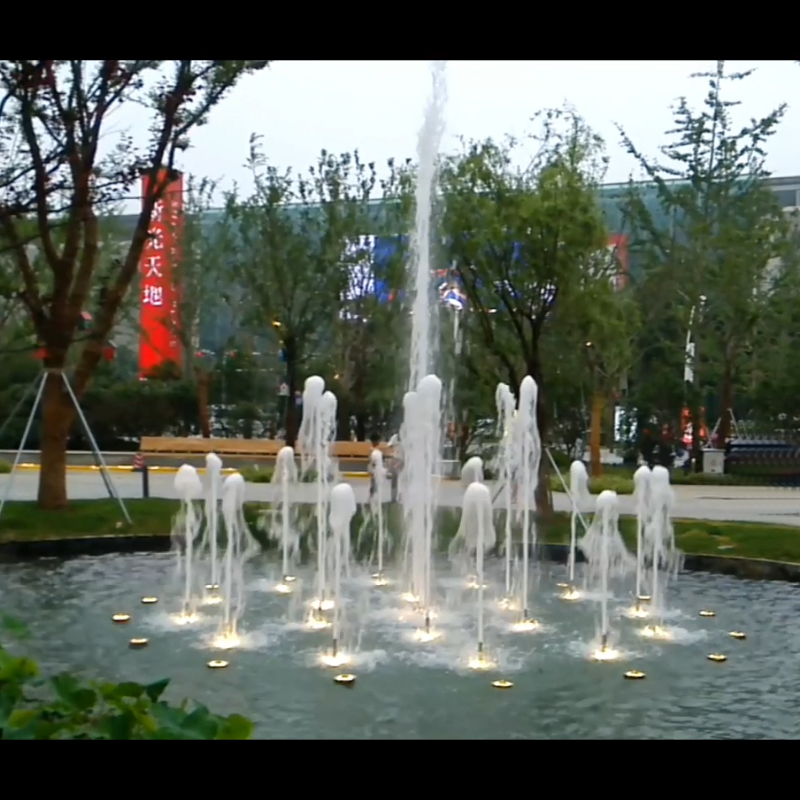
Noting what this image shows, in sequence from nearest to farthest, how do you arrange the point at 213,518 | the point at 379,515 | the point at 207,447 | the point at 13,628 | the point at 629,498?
the point at 13,628
the point at 213,518
the point at 379,515
the point at 629,498
the point at 207,447

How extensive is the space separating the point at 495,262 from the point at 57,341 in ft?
16.1

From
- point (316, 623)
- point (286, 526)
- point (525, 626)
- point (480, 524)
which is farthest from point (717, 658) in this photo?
point (286, 526)

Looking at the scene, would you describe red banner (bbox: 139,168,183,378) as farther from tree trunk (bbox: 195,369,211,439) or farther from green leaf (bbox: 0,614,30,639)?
green leaf (bbox: 0,614,30,639)

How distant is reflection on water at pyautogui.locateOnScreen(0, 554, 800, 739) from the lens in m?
4.65

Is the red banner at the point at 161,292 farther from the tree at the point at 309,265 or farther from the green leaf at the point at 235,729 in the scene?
the green leaf at the point at 235,729

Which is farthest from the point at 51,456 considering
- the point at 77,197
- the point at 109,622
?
the point at 109,622

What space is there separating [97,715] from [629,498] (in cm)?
1291

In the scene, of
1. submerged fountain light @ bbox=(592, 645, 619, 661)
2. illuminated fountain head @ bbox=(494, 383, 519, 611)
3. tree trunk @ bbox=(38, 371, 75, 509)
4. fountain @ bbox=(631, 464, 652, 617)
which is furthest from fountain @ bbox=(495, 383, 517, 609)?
tree trunk @ bbox=(38, 371, 75, 509)

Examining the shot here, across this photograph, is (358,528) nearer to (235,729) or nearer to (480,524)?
(480,524)

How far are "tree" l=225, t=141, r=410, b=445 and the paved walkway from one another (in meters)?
2.71

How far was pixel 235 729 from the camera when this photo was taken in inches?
78.8
